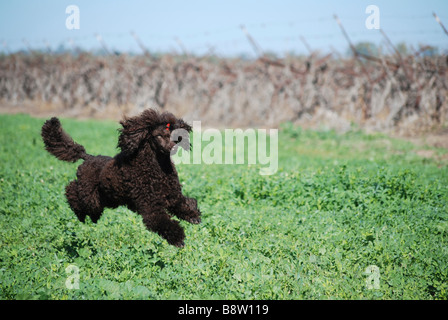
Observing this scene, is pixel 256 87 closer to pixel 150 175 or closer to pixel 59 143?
pixel 59 143

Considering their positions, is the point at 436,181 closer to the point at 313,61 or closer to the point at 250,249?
the point at 250,249

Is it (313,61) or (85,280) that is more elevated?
(313,61)

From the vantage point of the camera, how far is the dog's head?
5.11m

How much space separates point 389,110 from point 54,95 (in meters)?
27.1

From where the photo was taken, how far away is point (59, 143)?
649cm

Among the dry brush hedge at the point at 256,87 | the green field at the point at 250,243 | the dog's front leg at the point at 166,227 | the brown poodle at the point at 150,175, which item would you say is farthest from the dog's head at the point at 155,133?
the dry brush hedge at the point at 256,87

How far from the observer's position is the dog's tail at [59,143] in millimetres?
6422

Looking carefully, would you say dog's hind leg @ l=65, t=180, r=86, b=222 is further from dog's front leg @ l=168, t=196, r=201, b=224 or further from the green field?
dog's front leg @ l=168, t=196, r=201, b=224

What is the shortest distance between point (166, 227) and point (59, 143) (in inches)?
100

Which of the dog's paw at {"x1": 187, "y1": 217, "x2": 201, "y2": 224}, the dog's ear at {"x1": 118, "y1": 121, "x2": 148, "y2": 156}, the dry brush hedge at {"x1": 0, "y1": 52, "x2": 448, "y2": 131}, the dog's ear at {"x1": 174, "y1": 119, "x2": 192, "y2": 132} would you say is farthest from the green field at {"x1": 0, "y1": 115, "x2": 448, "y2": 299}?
the dry brush hedge at {"x1": 0, "y1": 52, "x2": 448, "y2": 131}
